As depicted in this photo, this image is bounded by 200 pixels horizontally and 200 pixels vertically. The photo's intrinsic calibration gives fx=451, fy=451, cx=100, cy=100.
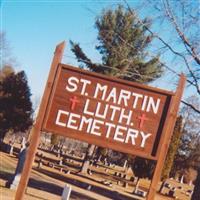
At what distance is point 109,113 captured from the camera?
6.41 metres

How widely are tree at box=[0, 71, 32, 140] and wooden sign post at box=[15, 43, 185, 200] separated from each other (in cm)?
4242

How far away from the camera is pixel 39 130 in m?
6.55

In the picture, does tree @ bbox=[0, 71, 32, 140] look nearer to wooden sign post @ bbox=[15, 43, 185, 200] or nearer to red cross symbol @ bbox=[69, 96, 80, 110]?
wooden sign post @ bbox=[15, 43, 185, 200]

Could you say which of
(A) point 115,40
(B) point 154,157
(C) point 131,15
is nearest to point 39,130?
(B) point 154,157

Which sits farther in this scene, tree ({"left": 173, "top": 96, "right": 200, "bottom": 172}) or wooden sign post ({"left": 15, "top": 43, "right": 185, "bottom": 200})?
tree ({"left": 173, "top": 96, "right": 200, "bottom": 172})

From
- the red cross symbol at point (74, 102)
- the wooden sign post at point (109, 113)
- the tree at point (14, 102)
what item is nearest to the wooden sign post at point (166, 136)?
the wooden sign post at point (109, 113)

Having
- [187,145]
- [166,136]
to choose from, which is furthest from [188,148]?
[166,136]

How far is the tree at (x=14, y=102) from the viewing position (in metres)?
48.3

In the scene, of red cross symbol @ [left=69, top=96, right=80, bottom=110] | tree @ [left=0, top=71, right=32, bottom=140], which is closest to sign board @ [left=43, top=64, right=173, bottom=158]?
red cross symbol @ [left=69, top=96, right=80, bottom=110]

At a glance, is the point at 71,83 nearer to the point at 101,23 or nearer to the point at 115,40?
the point at 115,40

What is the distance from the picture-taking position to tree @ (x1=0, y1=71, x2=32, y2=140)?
4831 centimetres

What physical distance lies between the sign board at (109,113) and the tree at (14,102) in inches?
1673

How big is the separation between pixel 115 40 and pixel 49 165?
3004cm

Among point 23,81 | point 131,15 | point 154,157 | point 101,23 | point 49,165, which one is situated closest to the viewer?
point 154,157
